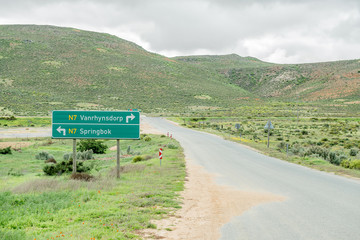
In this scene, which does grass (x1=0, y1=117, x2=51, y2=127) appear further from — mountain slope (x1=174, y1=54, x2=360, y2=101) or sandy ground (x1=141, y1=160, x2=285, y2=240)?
mountain slope (x1=174, y1=54, x2=360, y2=101)

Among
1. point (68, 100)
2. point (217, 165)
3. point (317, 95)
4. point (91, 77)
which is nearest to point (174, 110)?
point (68, 100)

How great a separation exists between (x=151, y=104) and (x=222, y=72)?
8146 cm

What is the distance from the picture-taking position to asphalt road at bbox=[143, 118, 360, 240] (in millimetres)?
6867

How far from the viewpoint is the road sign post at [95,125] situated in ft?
43.6

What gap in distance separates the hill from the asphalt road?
214 ft

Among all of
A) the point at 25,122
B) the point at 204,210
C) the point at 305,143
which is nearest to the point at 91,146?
the point at 305,143

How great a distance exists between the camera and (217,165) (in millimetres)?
18391

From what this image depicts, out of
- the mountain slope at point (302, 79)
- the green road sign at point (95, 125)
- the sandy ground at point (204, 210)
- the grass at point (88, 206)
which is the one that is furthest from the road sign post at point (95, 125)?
the mountain slope at point (302, 79)

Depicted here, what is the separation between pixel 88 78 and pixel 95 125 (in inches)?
3917

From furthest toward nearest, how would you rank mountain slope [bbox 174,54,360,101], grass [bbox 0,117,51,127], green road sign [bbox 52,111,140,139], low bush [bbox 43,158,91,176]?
1. mountain slope [bbox 174,54,360,101]
2. grass [bbox 0,117,51,127]
3. low bush [bbox 43,158,91,176]
4. green road sign [bbox 52,111,140,139]

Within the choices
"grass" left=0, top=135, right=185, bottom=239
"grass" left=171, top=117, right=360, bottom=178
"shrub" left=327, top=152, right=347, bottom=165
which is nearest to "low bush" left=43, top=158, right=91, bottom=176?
"grass" left=0, top=135, right=185, bottom=239

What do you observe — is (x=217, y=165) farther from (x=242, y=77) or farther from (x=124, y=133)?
(x=242, y=77)

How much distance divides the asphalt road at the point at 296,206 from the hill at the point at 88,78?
65.1 meters

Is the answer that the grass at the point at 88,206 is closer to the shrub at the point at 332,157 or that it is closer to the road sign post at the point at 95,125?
the road sign post at the point at 95,125
